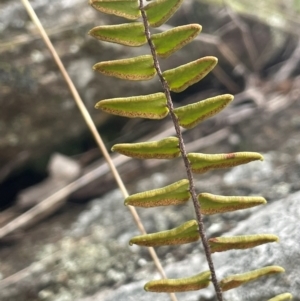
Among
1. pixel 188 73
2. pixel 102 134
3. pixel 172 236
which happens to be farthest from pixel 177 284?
pixel 102 134

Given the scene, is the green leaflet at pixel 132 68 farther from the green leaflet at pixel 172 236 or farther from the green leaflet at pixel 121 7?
the green leaflet at pixel 172 236

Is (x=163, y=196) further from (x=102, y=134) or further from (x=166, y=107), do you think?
(x=102, y=134)

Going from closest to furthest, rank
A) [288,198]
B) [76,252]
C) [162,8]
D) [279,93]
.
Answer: [162,8]
[288,198]
[76,252]
[279,93]

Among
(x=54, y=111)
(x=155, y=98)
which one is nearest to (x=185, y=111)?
(x=155, y=98)

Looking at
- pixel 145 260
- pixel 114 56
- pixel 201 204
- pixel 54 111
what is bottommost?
pixel 201 204

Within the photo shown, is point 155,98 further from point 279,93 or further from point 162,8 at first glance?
point 279,93
